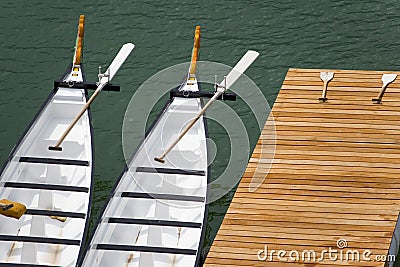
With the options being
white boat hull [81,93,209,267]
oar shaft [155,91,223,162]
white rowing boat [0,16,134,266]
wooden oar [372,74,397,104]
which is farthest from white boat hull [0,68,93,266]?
wooden oar [372,74,397,104]

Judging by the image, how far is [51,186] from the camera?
1678 cm

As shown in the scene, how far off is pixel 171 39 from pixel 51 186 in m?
6.85

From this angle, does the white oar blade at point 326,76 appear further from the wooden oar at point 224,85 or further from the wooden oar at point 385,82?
the wooden oar at point 224,85

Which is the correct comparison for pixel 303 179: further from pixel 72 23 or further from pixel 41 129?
pixel 72 23

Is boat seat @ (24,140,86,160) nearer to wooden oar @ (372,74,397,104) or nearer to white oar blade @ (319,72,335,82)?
white oar blade @ (319,72,335,82)

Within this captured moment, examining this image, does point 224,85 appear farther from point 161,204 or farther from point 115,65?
point 161,204

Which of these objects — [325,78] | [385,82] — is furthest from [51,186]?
[385,82]

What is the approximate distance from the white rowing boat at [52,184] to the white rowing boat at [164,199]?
0.50 m

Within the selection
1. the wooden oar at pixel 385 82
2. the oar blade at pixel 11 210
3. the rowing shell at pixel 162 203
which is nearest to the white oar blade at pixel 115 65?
the rowing shell at pixel 162 203

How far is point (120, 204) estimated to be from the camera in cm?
1648

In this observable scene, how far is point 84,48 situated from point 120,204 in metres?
6.89

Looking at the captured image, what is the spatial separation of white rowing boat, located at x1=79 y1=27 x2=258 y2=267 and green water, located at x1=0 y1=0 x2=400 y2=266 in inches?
95.7

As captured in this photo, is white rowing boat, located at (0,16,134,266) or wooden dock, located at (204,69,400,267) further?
white rowing boat, located at (0,16,134,266)

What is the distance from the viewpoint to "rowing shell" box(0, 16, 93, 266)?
15969mm
